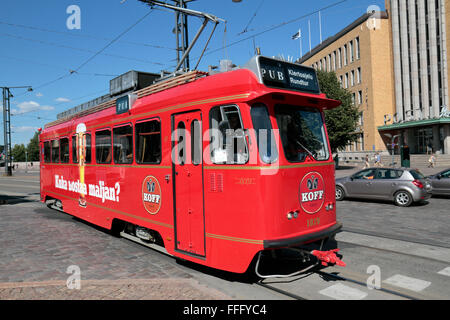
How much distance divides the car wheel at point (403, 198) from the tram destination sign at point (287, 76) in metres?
8.66

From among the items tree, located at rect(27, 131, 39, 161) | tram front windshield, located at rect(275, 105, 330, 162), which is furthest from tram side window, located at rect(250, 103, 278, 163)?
tree, located at rect(27, 131, 39, 161)

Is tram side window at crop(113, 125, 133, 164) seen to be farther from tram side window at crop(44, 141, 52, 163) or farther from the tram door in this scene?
tram side window at crop(44, 141, 52, 163)

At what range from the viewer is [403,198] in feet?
42.2

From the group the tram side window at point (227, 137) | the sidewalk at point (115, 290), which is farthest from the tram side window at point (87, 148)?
the tram side window at point (227, 137)

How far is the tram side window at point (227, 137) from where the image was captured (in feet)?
16.9

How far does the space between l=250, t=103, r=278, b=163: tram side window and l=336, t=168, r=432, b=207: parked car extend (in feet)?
31.8

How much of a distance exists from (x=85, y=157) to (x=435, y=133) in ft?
137

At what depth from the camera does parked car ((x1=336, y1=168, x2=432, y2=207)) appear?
1269 cm

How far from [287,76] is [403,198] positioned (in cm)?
955

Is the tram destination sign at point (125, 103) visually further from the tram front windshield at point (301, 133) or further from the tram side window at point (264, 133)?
the tram front windshield at point (301, 133)

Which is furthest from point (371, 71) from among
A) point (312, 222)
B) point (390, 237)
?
point (312, 222)

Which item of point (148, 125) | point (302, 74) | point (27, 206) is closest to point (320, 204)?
point (302, 74)

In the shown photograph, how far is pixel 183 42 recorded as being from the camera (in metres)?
15.4

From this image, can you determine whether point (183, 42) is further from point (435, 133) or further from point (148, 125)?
point (435, 133)
